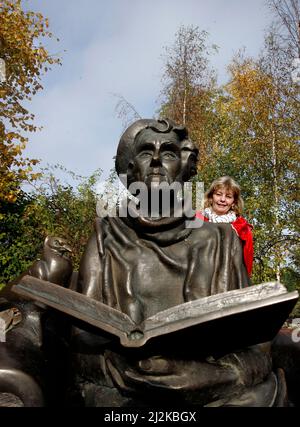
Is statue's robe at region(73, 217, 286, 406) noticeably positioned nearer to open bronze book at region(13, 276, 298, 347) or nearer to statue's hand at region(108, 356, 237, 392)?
statue's hand at region(108, 356, 237, 392)

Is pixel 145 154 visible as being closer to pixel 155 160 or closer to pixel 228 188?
pixel 155 160

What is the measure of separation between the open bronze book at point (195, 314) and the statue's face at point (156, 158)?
0.73m

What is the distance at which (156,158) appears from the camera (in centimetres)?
247

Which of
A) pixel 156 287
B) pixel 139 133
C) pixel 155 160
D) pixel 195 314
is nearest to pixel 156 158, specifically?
pixel 155 160

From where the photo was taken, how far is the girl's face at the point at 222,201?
13.2 feet

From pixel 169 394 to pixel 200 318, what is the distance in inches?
13.7

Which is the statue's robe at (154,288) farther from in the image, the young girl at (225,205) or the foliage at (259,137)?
the foliage at (259,137)

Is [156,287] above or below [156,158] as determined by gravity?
below

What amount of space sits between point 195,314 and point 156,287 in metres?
0.53

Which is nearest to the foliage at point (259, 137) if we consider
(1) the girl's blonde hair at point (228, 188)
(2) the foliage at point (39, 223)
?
(2) the foliage at point (39, 223)

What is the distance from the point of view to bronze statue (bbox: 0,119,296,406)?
1966mm

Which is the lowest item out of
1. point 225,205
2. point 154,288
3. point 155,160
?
point 154,288

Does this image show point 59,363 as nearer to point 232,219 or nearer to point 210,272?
point 210,272

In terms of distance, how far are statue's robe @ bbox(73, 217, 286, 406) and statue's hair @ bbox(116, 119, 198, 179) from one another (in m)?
0.27
